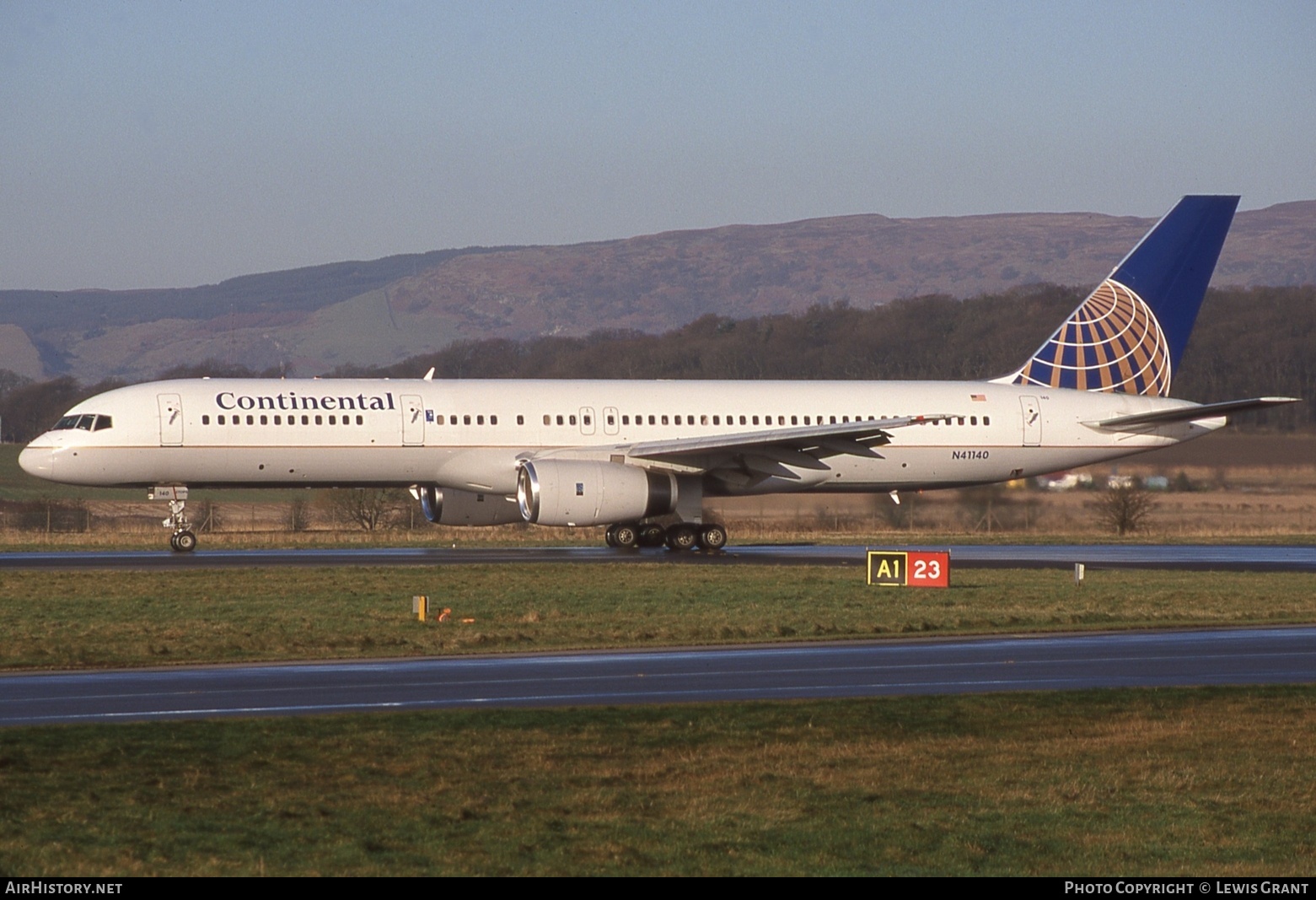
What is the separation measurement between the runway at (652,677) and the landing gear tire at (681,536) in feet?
55.1

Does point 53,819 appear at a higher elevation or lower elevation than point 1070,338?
lower

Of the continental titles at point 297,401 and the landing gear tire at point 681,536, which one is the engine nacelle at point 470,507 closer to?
the continental titles at point 297,401

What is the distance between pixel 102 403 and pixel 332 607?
1506 cm

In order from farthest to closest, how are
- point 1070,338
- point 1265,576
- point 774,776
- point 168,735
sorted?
point 1070,338
point 1265,576
point 168,735
point 774,776

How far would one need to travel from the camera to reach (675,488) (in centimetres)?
3884

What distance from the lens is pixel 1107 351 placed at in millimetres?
46938

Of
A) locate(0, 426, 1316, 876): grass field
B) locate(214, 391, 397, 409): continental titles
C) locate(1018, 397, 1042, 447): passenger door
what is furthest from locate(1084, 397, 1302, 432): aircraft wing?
locate(0, 426, 1316, 876): grass field

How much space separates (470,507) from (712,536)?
5902 mm

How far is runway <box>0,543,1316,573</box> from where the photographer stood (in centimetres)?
3650

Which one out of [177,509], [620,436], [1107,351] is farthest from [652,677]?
[1107,351]

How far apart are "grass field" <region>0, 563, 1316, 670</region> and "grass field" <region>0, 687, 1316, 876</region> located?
6.75 metres

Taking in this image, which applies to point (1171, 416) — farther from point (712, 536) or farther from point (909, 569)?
point (909, 569)

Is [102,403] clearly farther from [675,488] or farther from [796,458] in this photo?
[796,458]
